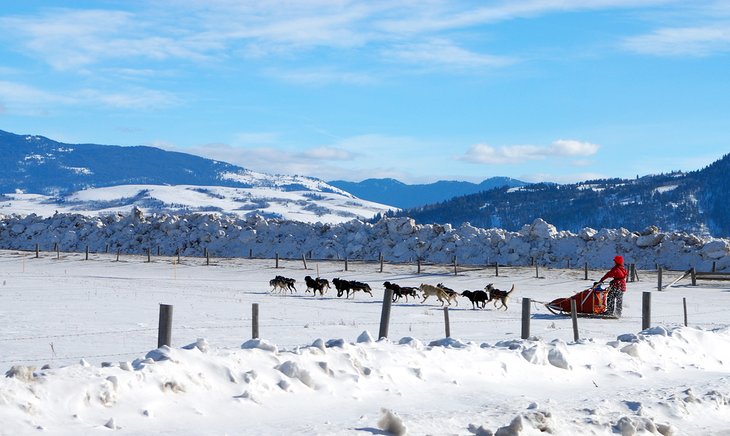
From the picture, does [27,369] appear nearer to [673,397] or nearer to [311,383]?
[311,383]

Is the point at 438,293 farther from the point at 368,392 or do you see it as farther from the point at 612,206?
the point at 612,206

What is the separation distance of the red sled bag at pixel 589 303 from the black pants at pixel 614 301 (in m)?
0.14

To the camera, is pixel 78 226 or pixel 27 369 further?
pixel 78 226

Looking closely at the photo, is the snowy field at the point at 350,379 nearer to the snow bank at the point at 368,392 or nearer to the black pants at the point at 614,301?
the snow bank at the point at 368,392

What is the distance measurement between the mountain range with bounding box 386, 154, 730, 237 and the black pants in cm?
11763

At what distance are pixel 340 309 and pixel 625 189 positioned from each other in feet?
499

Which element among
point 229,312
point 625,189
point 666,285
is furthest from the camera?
point 625,189

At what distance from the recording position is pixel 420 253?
65.7m

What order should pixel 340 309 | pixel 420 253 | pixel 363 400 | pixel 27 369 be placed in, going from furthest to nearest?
pixel 420 253 → pixel 340 309 → pixel 363 400 → pixel 27 369

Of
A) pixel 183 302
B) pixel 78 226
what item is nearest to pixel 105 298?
pixel 183 302

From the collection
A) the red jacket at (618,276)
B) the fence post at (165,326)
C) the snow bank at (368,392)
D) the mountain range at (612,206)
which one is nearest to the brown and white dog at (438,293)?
the red jacket at (618,276)

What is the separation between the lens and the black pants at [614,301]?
26562 mm

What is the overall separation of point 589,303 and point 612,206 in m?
136

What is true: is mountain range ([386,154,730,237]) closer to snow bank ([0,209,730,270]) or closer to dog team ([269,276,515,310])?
snow bank ([0,209,730,270])
